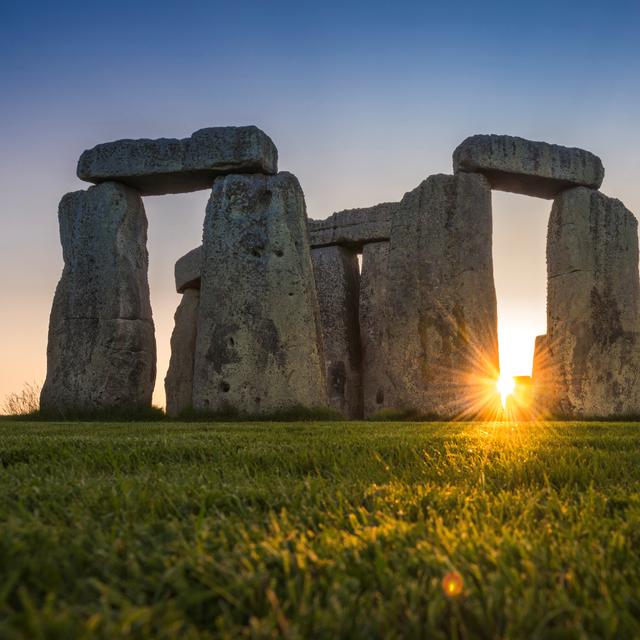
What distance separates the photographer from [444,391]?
32.9ft

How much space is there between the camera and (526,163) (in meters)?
10.2

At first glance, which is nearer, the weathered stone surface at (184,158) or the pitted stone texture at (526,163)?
the weathered stone surface at (184,158)

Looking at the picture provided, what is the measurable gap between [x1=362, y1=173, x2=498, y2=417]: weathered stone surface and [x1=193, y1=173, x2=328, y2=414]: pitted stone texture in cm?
179

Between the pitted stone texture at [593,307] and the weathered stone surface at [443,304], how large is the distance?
1.10 metres

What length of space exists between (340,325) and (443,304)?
11.1 feet

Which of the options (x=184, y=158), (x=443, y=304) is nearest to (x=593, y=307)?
(x=443, y=304)

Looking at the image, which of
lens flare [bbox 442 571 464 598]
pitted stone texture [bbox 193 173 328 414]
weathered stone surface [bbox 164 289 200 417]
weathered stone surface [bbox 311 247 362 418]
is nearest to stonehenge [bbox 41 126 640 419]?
pitted stone texture [bbox 193 173 328 414]

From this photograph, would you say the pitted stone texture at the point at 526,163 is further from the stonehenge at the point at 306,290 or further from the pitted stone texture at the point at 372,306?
the pitted stone texture at the point at 372,306

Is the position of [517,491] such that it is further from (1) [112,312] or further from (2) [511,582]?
(1) [112,312]

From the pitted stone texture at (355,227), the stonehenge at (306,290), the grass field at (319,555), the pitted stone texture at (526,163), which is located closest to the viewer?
the grass field at (319,555)

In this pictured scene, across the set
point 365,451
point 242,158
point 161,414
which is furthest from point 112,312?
point 365,451

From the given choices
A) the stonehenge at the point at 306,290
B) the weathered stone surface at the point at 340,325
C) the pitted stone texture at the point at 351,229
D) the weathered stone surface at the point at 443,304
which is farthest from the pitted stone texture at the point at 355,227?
the weathered stone surface at the point at 443,304

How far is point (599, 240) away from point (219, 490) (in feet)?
32.1

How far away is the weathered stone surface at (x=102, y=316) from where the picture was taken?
918 centimetres
